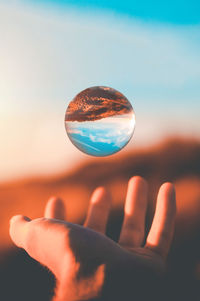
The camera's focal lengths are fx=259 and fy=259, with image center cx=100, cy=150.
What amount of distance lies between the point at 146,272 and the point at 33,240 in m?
1.05

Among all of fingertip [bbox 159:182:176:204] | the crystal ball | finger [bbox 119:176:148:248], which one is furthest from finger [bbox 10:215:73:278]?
fingertip [bbox 159:182:176:204]

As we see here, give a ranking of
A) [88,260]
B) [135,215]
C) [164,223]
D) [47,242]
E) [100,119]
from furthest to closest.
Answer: [135,215] < [164,223] < [100,119] < [47,242] < [88,260]

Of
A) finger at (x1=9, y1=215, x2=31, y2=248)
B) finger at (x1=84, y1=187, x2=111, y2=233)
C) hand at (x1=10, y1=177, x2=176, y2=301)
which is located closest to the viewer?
hand at (x1=10, y1=177, x2=176, y2=301)

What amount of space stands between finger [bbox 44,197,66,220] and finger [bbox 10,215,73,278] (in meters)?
1.01

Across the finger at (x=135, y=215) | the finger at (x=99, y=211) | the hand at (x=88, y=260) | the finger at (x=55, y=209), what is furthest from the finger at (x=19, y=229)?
the finger at (x=135, y=215)

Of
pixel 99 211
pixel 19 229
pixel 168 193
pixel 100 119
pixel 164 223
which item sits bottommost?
pixel 19 229

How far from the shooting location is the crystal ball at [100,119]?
265cm

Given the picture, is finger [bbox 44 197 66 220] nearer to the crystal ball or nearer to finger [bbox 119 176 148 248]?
finger [bbox 119 176 148 248]

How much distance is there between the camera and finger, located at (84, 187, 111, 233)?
11.5 ft

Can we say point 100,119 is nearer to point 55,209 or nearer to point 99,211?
point 99,211

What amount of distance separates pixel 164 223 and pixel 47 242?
1.34 m

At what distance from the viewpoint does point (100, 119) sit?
263 centimetres

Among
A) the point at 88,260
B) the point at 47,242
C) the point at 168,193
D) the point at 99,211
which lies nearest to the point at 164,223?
the point at 168,193

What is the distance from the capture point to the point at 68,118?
289cm
